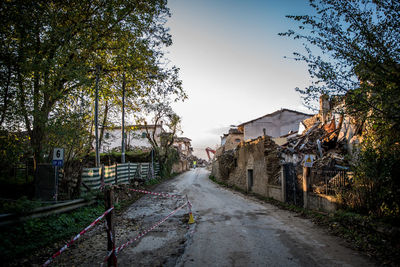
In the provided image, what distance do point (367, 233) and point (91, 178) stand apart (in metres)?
10.4

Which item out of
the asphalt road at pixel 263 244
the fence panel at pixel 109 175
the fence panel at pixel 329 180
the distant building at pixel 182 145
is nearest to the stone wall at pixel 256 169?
the fence panel at pixel 329 180

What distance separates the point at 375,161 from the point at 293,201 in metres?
5.23

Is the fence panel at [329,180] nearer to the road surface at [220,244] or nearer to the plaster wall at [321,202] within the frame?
the plaster wall at [321,202]

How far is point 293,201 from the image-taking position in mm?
11031

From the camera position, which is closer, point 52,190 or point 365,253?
point 365,253

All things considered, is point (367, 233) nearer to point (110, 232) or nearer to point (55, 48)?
point (110, 232)

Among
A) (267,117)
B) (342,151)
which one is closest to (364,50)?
(342,151)

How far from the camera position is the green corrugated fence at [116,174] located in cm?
1004

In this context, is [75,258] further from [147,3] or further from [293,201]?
[147,3]

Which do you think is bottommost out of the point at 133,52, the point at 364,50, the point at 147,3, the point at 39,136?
the point at 39,136

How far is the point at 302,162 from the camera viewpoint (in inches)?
461

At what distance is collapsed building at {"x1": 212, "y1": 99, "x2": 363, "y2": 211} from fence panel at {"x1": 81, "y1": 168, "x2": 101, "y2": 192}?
30.9 ft

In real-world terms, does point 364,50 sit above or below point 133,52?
below

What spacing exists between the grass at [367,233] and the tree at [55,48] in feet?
33.2
